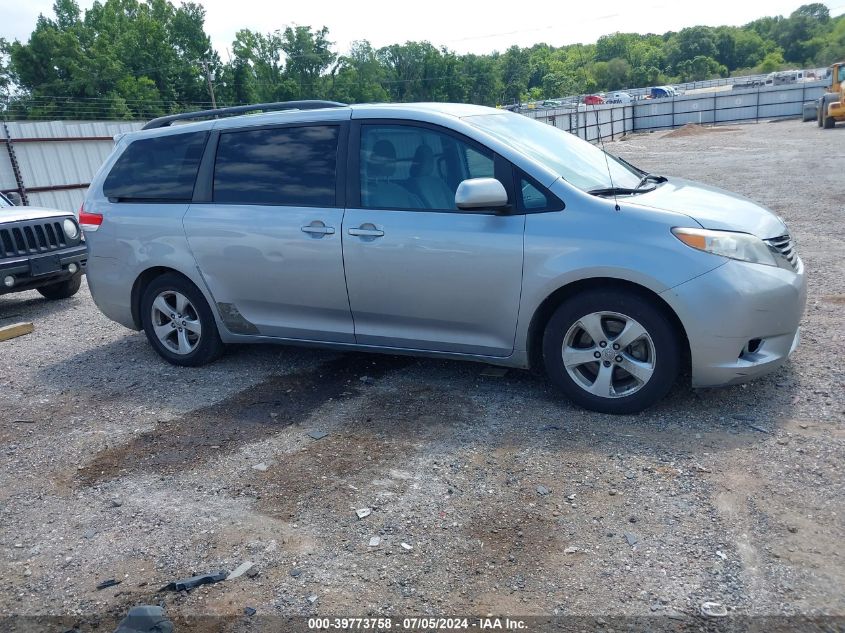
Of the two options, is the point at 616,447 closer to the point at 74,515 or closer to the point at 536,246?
the point at 536,246

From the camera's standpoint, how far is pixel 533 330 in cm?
468

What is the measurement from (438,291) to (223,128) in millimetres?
2279

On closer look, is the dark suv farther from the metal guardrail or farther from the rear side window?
the metal guardrail

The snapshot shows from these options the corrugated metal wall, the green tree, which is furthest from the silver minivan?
the green tree

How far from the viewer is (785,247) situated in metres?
4.54

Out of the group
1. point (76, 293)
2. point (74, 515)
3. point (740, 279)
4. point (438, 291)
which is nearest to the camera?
point (74, 515)

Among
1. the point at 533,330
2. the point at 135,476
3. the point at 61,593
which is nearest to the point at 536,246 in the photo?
the point at 533,330

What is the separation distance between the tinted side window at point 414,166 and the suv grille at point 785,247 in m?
1.75

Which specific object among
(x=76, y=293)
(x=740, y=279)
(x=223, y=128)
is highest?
(x=223, y=128)

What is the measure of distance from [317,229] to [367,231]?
399 mm

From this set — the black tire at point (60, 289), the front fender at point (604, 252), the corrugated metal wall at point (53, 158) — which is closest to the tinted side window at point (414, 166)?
the front fender at point (604, 252)

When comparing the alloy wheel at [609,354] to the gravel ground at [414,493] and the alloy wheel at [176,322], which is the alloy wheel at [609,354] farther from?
the alloy wheel at [176,322]

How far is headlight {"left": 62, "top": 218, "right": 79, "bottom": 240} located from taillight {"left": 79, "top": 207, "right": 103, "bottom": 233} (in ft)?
10.1

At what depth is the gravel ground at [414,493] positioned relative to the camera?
3.01 m
